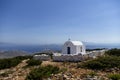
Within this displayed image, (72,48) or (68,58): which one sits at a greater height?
(72,48)

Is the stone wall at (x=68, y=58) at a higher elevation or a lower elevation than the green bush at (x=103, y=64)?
higher

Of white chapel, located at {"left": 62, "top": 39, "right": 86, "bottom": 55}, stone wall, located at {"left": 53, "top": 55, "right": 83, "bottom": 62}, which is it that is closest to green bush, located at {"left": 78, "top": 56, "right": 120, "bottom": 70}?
stone wall, located at {"left": 53, "top": 55, "right": 83, "bottom": 62}

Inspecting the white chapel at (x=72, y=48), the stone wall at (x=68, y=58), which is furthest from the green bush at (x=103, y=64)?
the white chapel at (x=72, y=48)

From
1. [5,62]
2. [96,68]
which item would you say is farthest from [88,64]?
[5,62]

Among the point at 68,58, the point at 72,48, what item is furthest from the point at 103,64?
the point at 72,48

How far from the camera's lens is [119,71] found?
57.6 feet

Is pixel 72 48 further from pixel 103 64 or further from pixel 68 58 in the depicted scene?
pixel 103 64

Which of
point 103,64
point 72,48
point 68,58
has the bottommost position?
point 103,64

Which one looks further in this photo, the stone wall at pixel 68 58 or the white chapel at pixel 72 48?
the white chapel at pixel 72 48

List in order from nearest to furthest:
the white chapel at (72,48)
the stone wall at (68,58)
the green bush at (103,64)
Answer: the green bush at (103,64)
the stone wall at (68,58)
the white chapel at (72,48)

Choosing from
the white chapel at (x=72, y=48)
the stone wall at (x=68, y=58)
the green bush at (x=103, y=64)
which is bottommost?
the green bush at (x=103, y=64)

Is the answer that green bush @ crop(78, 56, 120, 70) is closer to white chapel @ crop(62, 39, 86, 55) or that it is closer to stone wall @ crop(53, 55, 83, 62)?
stone wall @ crop(53, 55, 83, 62)

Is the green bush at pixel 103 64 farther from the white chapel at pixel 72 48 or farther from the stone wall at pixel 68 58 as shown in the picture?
the white chapel at pixel 72 48

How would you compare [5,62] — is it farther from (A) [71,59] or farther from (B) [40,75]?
(B) [40,75]
